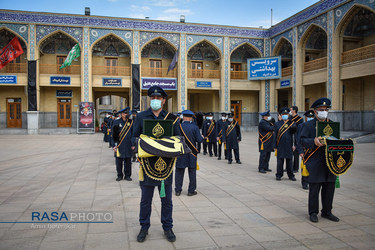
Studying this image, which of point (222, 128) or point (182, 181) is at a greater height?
point (222, 128)

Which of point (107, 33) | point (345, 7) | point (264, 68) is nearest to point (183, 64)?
point (107, 33)

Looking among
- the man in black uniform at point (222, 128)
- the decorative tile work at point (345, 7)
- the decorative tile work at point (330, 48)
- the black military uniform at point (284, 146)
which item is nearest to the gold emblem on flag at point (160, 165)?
the black military uniform at point (284, 146)

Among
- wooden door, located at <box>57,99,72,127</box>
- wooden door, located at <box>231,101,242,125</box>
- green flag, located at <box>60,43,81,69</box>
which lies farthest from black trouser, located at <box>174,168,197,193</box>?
wooden door, located at <box>231,101,242,125</box>

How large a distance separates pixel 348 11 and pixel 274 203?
14.8 m

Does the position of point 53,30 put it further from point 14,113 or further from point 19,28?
point 14,113

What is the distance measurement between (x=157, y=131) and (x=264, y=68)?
19.8 metres

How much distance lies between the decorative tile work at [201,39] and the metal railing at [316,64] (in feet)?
20.9

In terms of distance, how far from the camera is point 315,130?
12.7 feet

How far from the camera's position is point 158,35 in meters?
21.0

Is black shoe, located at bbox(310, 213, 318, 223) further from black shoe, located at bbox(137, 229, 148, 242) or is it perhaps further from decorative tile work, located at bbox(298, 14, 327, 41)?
decorative tile work, located at bbox(298, 14, 327, 41)

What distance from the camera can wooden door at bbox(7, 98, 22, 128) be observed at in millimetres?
21062

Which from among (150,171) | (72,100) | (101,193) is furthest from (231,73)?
(150,171)

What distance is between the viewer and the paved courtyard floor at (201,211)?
3.05m

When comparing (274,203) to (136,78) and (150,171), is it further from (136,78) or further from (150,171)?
(136,78)
